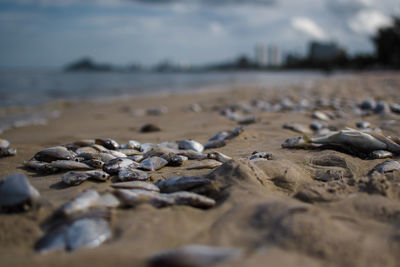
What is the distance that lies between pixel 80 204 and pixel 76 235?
0.76 feet

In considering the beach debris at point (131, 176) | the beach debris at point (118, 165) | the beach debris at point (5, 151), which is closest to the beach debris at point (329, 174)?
the beach debris at point (131, 176)

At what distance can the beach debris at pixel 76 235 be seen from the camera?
1208mm

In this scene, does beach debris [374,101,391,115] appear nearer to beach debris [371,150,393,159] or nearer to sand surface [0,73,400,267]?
beach debris [371,150,393,159]

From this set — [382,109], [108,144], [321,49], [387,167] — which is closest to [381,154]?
[387,167]

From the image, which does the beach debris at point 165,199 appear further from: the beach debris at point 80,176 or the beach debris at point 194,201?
the beach debris at point 80,176

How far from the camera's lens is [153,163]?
2266 millimetres

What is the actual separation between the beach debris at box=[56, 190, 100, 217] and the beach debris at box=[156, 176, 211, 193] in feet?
1.30

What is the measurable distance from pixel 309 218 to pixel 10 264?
48.3 inches

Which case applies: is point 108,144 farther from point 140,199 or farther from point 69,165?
point 140,199

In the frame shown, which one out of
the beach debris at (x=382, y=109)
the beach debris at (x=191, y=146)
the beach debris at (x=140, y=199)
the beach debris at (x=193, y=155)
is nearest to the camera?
the beach debris at (x=140, y=199)

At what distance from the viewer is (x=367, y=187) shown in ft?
5.60

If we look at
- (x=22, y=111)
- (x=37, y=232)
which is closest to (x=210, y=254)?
(x=37, y=232)

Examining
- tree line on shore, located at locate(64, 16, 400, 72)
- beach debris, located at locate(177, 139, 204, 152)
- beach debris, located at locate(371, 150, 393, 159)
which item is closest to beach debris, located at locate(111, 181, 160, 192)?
beach debris, located at locate(177, 139, 204, 152)

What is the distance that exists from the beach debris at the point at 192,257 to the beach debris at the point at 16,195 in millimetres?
783
